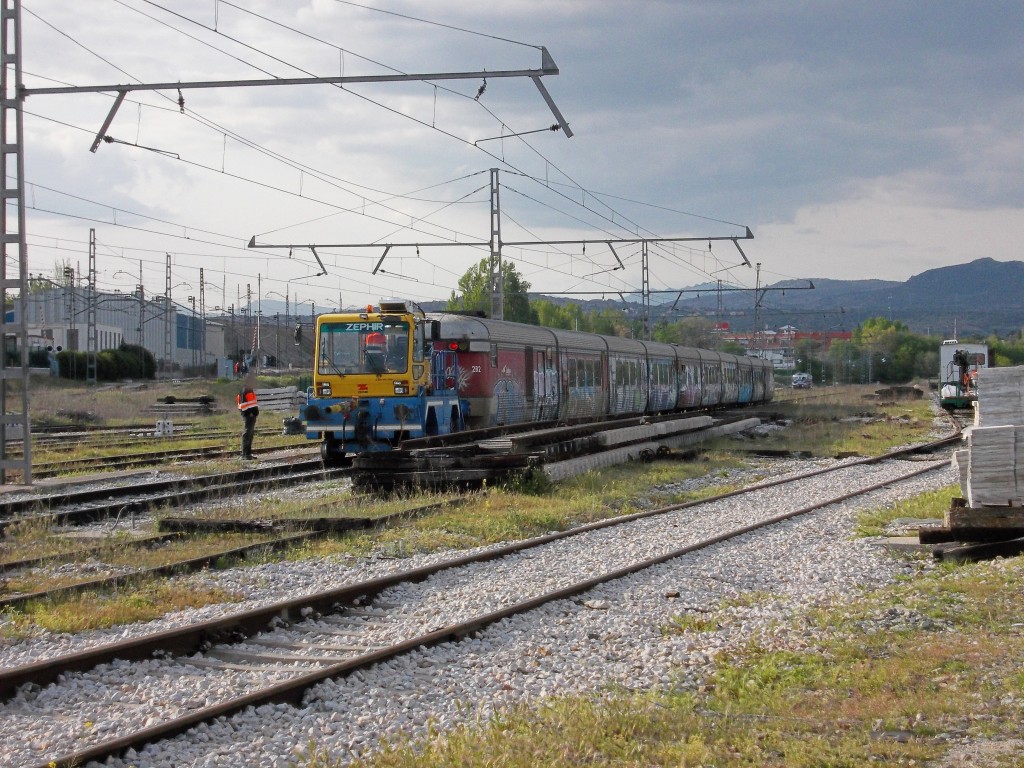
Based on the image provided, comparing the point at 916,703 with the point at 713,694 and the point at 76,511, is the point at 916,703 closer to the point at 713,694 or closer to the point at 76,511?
the point at 713,694

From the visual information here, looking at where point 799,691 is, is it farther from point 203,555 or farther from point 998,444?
point 203,555

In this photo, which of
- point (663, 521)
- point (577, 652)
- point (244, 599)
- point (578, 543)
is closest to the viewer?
point (577, 652)

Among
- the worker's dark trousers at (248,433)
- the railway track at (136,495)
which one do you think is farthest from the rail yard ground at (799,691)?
the worker's dark trousers at (248,433)

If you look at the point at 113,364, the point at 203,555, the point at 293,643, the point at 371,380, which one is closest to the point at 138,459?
the point at 371,380

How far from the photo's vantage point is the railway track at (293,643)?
233 inches

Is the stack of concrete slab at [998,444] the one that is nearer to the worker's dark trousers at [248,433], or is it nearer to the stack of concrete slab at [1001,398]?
the stack of concrete slab at [1001,398]

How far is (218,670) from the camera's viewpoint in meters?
6.98

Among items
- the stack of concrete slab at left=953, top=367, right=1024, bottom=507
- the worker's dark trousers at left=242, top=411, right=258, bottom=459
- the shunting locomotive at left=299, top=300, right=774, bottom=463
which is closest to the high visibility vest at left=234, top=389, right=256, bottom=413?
the worker's dark trousers at left=242, top=411, right=258, bottom=459

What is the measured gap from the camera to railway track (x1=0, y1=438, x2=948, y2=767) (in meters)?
5.91

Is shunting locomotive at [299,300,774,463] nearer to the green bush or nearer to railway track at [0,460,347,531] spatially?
railway track at [0,460,347,531]

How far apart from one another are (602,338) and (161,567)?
24.6 m

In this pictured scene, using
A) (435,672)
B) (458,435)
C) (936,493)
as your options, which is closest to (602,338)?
(458,435)

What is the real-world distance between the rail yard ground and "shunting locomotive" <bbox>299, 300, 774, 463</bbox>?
853 cm

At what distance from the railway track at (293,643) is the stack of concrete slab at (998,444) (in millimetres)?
2807
